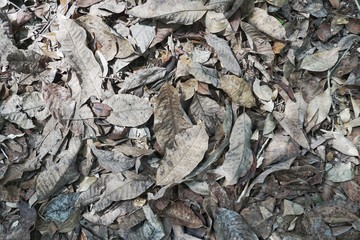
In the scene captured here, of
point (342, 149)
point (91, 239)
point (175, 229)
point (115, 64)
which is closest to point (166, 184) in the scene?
point (175, 229)

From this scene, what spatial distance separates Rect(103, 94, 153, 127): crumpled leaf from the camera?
1.49m

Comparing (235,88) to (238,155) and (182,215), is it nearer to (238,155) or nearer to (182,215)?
(238,155)

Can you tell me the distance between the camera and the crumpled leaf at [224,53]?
1515mm

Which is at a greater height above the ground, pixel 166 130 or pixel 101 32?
pixel 101 32

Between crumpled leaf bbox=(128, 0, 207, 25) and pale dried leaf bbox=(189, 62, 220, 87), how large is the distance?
15 centimetres

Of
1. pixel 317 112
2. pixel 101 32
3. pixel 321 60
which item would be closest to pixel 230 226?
pixel 317 112

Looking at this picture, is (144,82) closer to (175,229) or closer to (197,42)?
(197,42)

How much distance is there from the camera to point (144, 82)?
1519 mm

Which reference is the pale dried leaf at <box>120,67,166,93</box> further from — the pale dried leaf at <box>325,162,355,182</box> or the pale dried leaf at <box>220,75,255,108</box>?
the pale dried leaf at <box>325,162,355,182</box>

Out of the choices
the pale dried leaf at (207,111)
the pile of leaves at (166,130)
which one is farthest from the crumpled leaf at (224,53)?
the pale dried leaf at (207,111)

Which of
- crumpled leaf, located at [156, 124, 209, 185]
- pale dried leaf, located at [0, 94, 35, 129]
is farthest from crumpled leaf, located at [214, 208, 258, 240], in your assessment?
pale dried leaf, located at [0, 94, 35, 129]

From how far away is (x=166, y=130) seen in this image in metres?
1.48

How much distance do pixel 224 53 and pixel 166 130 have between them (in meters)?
0.32

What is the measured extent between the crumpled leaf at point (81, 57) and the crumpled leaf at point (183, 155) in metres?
0.30
